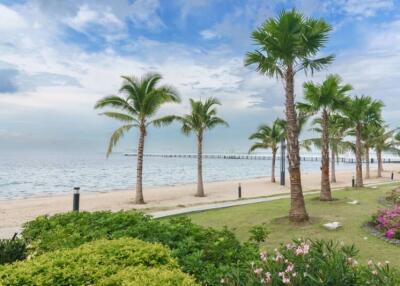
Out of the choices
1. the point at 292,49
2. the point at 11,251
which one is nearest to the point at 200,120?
the point at 292,49

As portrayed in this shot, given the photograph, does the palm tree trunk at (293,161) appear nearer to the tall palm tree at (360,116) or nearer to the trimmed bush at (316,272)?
the trimmed bush at (316,272)

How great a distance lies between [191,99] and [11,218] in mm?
14594

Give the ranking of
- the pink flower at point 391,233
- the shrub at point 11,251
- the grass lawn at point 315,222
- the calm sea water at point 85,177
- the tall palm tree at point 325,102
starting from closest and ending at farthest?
the shrub at point 11,251
the grass lawn at point 315,222
the pink flower at point 391,233
the tall palm tree at point 325,102
the calm sea water at point 85,177

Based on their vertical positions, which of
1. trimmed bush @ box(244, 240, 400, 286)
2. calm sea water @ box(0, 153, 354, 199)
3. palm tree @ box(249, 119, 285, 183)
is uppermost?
palm tree @ box(249, 119, 285, 183)

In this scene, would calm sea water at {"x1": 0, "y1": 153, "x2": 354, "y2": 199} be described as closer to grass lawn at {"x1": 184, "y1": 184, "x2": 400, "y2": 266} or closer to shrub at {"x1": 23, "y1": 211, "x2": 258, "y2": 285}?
grass lawn at {"x1": 184, "y1": 184, "x2": 400, "y2": 266}

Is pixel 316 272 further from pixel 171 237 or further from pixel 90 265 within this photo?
pixel 171 237

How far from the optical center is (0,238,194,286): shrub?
3744 mm

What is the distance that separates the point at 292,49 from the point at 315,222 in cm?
601

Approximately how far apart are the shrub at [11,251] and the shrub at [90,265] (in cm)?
191

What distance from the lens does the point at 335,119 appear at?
2655 centimetres

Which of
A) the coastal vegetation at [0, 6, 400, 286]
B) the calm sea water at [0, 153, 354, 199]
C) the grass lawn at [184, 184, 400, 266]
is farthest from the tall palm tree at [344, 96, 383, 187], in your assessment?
the calm sea water at [0, 153, 354, 199]

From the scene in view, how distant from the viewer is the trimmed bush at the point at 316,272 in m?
3.34

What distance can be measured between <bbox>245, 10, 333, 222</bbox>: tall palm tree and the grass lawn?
3.37ft

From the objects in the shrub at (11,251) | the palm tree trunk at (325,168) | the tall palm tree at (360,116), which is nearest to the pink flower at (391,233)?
the palm tree trunk at (325,168)
